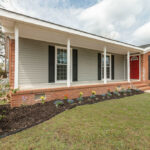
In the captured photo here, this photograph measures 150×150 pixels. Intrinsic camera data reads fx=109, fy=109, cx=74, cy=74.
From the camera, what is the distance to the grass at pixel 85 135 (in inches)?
67.9

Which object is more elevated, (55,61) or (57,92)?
(55,61)

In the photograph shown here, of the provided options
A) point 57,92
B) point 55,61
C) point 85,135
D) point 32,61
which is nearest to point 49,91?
point 57,92

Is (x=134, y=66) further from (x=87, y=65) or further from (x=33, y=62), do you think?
(x=33, y=62)

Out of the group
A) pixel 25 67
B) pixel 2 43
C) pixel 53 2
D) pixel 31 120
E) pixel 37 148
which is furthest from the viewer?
pixel 2 43

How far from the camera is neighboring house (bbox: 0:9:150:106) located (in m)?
3.66

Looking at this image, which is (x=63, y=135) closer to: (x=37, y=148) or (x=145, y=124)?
(x=37, y=148)

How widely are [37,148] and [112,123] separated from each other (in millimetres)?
A: 1651

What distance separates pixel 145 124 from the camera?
2.44m

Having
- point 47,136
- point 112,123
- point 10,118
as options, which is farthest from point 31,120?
point 112,123

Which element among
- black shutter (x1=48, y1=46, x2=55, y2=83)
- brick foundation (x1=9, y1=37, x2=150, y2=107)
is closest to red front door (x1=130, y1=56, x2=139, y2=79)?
brick foundation (x1=9, y1=37, x2=150, y2=107)

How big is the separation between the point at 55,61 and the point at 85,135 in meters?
4.33

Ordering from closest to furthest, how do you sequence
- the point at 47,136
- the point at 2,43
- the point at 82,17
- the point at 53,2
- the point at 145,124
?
the point at 47,136 < the point at 145,124 < the point at 53,2 < the point at 2,43 < the point at 82,17

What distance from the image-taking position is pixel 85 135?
201cm

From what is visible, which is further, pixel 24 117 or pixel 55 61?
pixel 55 61
